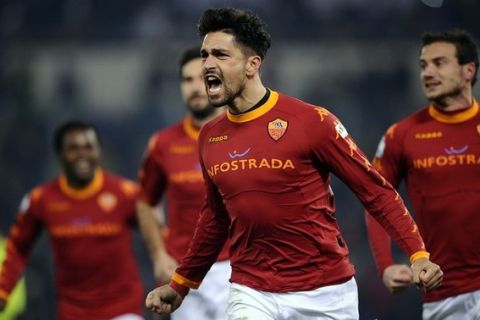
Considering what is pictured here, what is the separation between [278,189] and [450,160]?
146 cm

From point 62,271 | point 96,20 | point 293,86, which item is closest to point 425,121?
point 62,271

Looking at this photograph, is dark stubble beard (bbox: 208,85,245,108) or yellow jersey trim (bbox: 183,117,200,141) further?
yellow jersey trim (bbox: 183,117,200,141)

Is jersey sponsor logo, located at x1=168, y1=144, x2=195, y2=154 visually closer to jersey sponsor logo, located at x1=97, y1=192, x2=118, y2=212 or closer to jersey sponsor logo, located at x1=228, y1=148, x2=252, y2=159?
jersey sponsor logo, located at x1=97, y1=192, x2=118, y2=212

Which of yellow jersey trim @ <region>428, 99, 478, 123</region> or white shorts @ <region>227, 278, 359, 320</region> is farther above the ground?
yellow jersey trim @ <region>428, 99, 478, 123</region>

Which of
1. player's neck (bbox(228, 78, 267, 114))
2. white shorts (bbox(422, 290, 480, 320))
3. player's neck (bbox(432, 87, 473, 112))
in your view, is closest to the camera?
player's neck (bbox(228, 78, 267, 114))

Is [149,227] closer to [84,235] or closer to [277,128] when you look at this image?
[84,235]

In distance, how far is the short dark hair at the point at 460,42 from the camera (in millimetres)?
6383

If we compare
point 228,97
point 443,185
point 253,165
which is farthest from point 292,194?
point 443,185

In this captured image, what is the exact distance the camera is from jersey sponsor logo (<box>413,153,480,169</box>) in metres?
5.96

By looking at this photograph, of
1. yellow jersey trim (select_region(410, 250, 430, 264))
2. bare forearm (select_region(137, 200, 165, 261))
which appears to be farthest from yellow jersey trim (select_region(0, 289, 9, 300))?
yellow jersey trim (select_region(410, 250, 430, 264))

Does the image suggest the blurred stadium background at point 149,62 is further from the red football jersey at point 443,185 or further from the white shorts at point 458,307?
the white shorts at point 458,307

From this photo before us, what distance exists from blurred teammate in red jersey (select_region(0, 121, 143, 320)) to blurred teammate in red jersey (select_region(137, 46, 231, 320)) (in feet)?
1.38

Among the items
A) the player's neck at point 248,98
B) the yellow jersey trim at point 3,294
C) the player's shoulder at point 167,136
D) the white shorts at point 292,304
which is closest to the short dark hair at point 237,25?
the player's neck at point 248,98

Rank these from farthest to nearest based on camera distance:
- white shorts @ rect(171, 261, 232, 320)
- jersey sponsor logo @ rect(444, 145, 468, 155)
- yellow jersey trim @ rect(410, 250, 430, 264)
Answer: white shorts @ rect(171, 261, 232, 320), jersey sponsor logo @ rect(444, 145, 468, 155), yellow jersey trim @ rect(410, 250, 430, 264)
